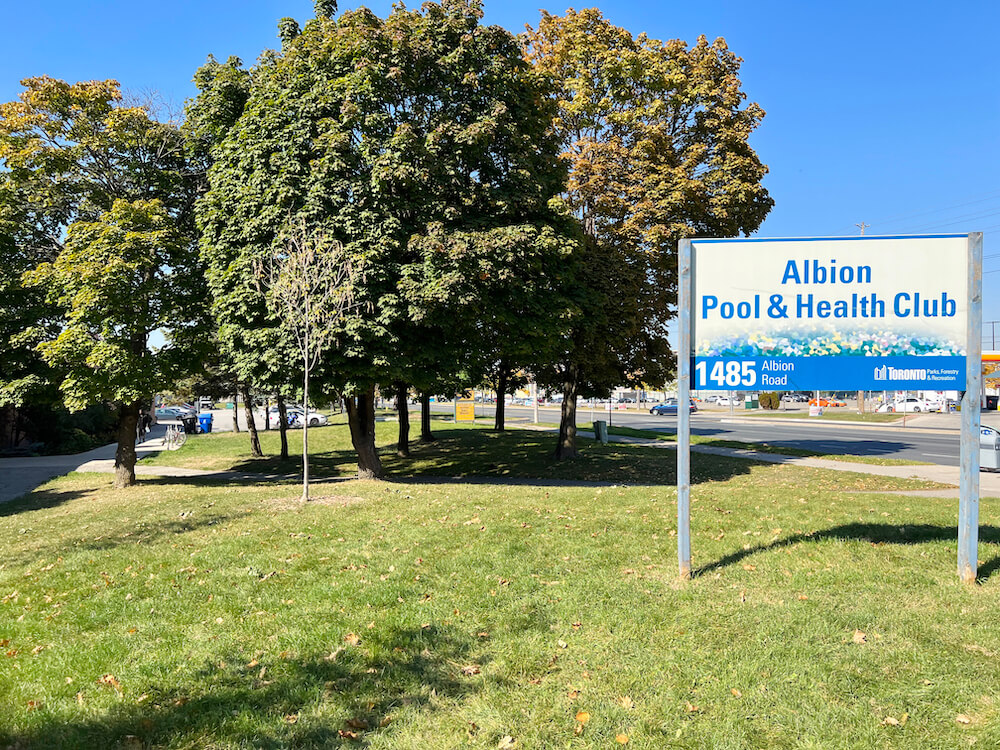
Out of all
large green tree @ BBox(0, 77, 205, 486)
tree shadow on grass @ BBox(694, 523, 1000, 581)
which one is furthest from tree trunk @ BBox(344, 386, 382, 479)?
tree shadow on grass @ BBox(694, 523, 1000, 581)

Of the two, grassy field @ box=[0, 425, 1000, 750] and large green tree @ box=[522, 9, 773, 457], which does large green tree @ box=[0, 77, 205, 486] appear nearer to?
grassy field @ box=[0, 425, 1000, 750]

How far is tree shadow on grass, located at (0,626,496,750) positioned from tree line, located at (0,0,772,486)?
24.8ft

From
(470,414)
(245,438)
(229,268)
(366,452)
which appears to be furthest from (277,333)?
(470,414)

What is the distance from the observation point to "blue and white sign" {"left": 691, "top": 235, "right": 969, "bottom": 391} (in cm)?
583

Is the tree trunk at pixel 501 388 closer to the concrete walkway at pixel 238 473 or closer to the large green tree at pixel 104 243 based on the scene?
the concrete walkway at pixel 238 473

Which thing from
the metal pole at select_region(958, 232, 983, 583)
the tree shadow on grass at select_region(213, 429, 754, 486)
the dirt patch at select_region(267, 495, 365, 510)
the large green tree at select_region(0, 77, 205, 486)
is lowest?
the tree shadow on grass at select_region(213, 429, 754, 486)

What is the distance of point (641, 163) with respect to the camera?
1744 cm

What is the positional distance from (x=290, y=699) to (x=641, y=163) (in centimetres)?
1660

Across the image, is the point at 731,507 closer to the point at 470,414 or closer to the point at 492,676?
the point at 492,676

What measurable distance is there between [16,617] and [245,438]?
1076 inches

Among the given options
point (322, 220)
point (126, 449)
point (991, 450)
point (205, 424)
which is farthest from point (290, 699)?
point (205, 424)

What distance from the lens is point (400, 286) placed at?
1206cm

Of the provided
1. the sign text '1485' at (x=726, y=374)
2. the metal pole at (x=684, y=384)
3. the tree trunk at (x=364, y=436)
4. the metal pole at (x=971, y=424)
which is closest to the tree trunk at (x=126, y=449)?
the tree trunk at (x=364, y=436)

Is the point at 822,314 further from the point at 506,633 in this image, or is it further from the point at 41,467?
the point at 41,467
